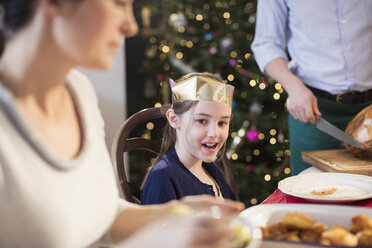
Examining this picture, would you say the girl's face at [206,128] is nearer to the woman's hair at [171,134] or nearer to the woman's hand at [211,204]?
the woman's hair at [171,134]

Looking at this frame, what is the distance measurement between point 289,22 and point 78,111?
1.44 m

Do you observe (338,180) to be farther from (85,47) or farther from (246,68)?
(246,68)

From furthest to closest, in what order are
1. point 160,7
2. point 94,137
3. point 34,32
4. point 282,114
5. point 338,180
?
point 160,7, point 282,114, point 338,180, point 94,137, point 34,32

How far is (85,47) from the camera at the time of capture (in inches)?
19.4

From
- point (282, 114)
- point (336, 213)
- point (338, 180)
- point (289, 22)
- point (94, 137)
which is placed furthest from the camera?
point (282, 114)

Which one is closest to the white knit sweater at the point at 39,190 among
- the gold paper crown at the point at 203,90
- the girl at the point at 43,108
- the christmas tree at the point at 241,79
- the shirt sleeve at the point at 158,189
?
the girl at the point at 43,108

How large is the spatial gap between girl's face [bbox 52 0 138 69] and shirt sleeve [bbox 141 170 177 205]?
695mm

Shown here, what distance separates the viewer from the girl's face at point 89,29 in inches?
19.0

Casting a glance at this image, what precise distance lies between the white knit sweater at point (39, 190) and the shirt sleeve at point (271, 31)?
136 centimetres

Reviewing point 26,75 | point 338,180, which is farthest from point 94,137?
point 338,180

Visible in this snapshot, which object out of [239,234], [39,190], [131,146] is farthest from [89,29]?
[131,146]

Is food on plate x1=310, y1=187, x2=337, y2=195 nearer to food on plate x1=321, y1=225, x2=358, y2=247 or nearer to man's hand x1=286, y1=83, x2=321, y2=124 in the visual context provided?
man's hand x1=286, y1=83, x2=321, y2=124

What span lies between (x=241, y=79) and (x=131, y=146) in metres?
1.86

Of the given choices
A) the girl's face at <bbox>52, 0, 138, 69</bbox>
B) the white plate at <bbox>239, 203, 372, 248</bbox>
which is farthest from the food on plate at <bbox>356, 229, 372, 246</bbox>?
the girl's face at <bbox>52, 0, 138, 69</bbox>
